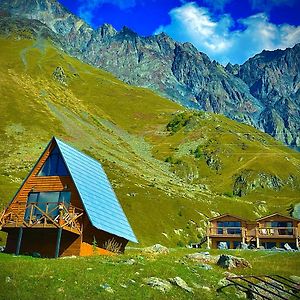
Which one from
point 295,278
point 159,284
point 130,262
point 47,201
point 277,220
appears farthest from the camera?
point 277,220

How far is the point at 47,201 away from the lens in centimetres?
4266

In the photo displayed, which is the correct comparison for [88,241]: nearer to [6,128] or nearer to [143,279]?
[143,279]

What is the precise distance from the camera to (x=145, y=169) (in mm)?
154875

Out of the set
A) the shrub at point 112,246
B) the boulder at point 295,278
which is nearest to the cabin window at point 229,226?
the shrub at point 112,246

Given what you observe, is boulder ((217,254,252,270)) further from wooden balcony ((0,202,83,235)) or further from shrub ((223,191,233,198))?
shrub ((223,191,233,198))

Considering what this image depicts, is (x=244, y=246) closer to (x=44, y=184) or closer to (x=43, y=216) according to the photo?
(x=44, y=184)

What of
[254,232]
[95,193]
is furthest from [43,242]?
[254,232]

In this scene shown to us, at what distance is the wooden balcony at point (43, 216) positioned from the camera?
38750 millimetres

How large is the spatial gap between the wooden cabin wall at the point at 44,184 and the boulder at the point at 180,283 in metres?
17.0

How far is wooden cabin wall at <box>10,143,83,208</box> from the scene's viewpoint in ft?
139

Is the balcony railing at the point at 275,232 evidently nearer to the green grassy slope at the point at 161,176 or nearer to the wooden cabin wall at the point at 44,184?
the green grassy slope at the point at 161,176

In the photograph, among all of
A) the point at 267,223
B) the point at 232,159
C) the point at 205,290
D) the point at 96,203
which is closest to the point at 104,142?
the point at 232,159

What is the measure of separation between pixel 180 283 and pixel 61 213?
1476 centimetres

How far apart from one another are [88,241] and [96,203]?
3901 millimetres
